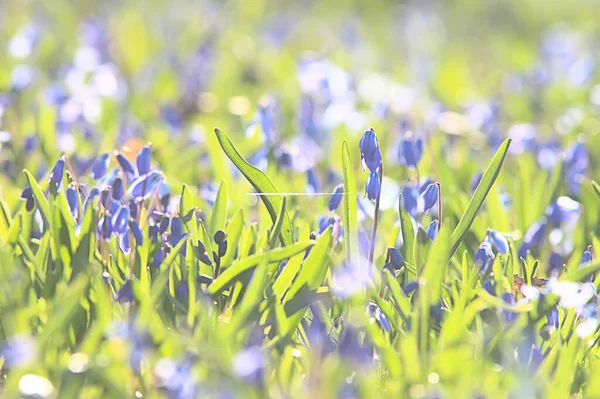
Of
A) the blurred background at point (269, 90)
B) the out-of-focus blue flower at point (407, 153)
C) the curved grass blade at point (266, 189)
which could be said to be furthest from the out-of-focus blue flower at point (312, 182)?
the curved grass blade at point (266, 189)

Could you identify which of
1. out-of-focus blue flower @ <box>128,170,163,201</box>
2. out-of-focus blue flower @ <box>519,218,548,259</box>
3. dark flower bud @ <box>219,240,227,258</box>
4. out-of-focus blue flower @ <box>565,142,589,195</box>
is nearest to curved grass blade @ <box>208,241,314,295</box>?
dark flower bud @ <box>219,240,227,258</box>

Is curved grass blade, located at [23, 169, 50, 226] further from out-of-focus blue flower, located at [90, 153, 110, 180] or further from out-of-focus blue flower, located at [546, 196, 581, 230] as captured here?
out-of-focus blue flower, located at [546, 196, 581, 230]

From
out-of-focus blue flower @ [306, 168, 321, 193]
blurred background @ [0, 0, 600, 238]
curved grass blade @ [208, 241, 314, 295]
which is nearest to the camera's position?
curved grass blade @ [208, 241, 314, 295]

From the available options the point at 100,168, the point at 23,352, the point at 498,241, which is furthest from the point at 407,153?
the point at 23,352

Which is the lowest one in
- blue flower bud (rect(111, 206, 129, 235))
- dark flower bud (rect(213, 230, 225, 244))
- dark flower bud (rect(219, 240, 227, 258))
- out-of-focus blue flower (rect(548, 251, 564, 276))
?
out-of-focus blue flower (rect(548, 251, 564, 276))


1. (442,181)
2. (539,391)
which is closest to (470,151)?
(442,181)

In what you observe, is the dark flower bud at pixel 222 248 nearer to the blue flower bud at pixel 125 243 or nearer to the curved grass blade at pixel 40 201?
the blue flower bud at pixel 125 243
